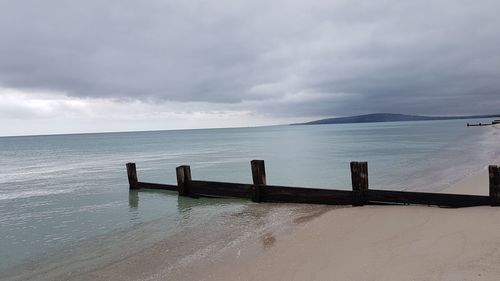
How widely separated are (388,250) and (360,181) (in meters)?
4.73

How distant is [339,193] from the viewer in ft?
37.6

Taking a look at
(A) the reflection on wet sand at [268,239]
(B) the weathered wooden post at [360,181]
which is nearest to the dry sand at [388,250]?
(A) the reflection on wet sand at [268,239]

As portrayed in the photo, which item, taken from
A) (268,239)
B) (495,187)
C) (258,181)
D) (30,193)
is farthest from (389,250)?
(30,193)

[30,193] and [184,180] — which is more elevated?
[184,180]

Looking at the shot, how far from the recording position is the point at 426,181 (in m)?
17.6

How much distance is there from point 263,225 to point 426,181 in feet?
36.4

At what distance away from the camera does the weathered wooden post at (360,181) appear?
10951 millimetres

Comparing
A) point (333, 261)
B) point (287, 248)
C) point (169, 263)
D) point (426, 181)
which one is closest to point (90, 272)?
point (169, 263)

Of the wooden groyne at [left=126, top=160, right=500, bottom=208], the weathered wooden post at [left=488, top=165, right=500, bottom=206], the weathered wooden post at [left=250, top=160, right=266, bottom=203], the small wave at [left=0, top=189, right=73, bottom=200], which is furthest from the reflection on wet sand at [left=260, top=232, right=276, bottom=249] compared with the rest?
the small wave at [left=0, top=189, right=73, bottom=200]

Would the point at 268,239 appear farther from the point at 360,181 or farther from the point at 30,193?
the point at 30,193

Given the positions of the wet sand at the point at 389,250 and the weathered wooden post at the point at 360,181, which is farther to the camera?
the weathered wooden post at the point at 360,181

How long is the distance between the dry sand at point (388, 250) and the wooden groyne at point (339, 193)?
51 cm

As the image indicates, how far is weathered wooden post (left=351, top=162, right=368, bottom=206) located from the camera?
11.0 metres

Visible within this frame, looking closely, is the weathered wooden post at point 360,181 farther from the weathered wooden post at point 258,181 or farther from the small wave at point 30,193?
the small wave at point 30,193
